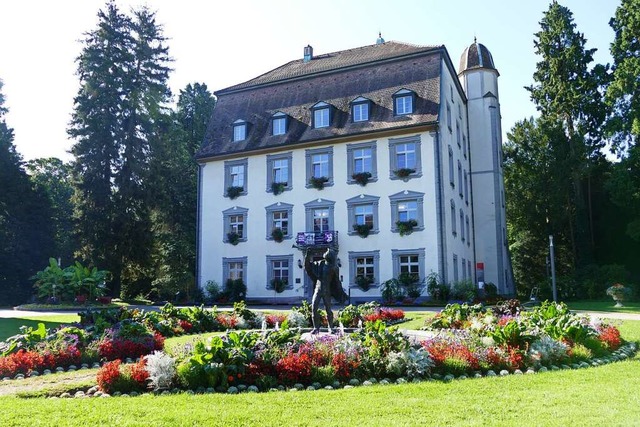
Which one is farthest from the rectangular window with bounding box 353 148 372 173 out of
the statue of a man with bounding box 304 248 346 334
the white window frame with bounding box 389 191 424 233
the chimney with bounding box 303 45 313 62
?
the statue of a man with bounding box 304 248 346 334

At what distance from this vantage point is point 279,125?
3409 cm

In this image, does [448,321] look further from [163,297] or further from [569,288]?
[163,297]

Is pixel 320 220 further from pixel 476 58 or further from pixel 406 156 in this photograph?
pixel 476 58

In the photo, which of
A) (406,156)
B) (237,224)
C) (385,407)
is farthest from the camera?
(237,224)

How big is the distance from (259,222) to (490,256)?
14.9m

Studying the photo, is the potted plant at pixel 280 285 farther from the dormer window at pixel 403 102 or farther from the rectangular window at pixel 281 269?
the dormer window at pixel 403 102

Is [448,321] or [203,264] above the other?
[203,264]

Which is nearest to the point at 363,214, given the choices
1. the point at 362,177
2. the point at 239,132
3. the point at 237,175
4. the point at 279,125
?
the point at 362,177

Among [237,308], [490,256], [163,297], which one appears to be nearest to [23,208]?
[163,297]

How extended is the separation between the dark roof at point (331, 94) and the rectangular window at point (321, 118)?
0.40 meters

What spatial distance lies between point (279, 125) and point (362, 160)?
6086 mm

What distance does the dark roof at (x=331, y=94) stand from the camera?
30.8 meters

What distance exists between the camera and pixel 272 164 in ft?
111

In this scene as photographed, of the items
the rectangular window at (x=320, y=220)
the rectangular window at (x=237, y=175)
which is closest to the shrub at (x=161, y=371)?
the rectangular window at (x=320, y=220)
